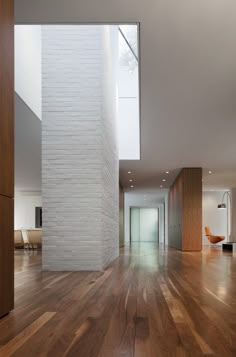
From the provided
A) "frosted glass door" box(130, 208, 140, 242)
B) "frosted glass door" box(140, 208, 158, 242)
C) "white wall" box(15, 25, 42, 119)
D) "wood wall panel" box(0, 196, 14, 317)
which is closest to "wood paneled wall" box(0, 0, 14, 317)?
"wood wall panel" box(0, 196, 14, 317)

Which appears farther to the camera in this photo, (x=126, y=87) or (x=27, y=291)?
(x=126, y=87)

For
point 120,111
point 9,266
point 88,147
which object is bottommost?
point 9,266

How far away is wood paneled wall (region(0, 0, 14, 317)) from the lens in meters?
2.73

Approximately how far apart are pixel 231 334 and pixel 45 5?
296 cm

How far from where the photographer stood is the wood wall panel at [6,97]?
9.05 feet

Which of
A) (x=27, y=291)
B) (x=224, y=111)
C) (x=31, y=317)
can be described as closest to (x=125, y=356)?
(x=31, y=317)

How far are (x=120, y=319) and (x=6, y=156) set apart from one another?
4.29ft

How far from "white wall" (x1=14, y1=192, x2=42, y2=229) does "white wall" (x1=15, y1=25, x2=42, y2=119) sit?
12.9 m

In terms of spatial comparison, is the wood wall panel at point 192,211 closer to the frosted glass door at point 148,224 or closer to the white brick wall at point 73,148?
the white brick wall at point 73,148

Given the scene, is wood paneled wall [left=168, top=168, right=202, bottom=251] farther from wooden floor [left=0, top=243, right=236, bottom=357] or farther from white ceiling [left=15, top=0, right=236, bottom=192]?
wooden floor [left=0, top=243, right=236, bottom=357]

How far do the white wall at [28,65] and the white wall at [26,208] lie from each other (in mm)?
12927

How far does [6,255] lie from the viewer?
2.80 m

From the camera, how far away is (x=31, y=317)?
2.72 m

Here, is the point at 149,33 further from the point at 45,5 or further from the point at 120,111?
the point at 120,111
